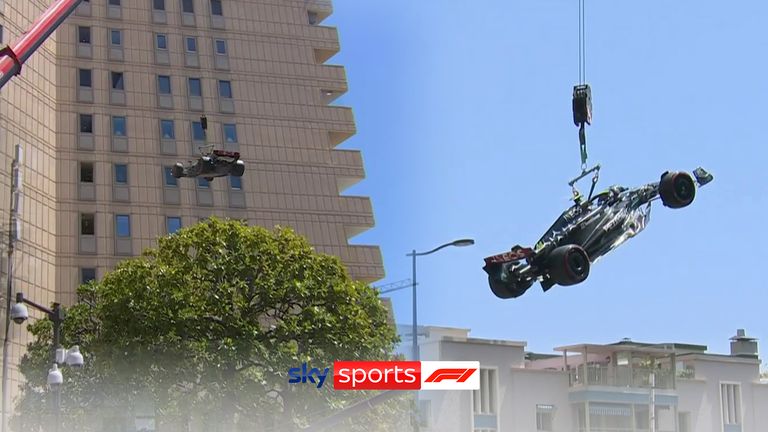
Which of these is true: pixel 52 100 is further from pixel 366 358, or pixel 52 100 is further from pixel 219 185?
pixel 366 358

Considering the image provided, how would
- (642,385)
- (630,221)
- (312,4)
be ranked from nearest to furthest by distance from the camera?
(630,221)
(642,385)
(312,4)

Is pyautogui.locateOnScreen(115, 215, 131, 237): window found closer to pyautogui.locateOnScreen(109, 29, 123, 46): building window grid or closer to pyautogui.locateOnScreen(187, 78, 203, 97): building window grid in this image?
pyautogui.locateOnScreen(187, 78, 203, 97): building window grid

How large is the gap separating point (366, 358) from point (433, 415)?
749 inches

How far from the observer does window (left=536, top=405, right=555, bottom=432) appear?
6738 centimetres

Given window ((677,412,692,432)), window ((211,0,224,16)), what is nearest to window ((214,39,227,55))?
window ((211,0,224,16))

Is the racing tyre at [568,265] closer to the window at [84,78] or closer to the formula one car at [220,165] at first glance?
the formula one car at [220,165]

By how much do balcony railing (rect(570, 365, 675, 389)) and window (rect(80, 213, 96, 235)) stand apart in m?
26.1

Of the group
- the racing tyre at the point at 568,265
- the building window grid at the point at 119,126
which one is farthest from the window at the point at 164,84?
the racing tyre at the point at 568,265

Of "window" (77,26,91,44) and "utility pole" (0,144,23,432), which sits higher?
"window" (77,26,91,44)

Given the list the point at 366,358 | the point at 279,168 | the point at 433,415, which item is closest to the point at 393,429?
the point at 366,358

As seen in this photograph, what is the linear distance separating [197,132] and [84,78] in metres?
6.77

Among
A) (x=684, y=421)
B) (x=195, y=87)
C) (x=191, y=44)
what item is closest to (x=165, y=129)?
(x=195, y=87)

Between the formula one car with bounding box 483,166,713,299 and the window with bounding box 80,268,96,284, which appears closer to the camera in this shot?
the formula one car with bounding box 483,166,713,299

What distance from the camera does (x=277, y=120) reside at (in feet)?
248
